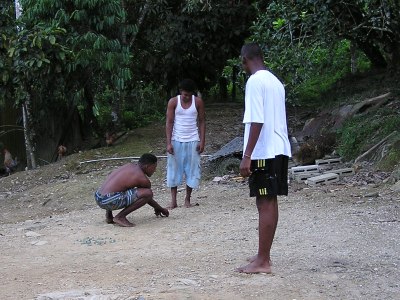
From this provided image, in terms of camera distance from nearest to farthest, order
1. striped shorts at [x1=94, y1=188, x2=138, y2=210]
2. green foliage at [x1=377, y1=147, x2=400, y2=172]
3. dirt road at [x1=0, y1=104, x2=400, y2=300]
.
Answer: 1. dirt road at [x1=0, y1=104, x2=400, y2=300]
2. striped shorts at [x1=94, y1=188, x2=138, y2=210]
3. green foliage at [x1=377, y1=147, x2=400, y2=172]

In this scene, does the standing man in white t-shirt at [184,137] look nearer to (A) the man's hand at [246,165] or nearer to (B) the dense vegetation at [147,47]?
(B) the dense vegetation at [147,47]

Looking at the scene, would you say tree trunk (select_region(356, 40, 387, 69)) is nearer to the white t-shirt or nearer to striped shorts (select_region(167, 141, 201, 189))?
striped shorts (select_region(167, 141, 201, 189))

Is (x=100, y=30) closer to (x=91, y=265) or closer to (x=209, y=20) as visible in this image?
(x=209, y=20)

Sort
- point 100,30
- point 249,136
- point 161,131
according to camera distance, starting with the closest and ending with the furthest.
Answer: point 249,136
point 100,30
point 161,131

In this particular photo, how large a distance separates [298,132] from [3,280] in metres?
8.99

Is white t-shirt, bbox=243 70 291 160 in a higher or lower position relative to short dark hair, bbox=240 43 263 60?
lower

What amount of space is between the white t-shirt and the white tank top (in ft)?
10.5

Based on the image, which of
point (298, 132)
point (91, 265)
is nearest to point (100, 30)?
point (298, 132)

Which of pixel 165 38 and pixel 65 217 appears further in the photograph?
pixel 165 38

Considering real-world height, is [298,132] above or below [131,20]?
below

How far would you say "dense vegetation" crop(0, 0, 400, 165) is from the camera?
1084cm

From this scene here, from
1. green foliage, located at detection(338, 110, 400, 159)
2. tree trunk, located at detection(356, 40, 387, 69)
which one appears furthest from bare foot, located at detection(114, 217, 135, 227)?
tree trunk, located at detection(356, 40, 387, 69)

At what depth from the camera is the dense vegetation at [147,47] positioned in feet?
35.6

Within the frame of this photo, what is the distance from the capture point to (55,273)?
539 centimetres
